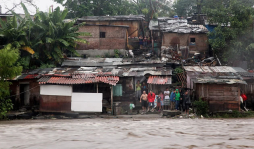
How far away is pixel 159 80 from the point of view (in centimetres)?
1795

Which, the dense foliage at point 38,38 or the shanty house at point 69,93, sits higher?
the dense foliage at point 38,38

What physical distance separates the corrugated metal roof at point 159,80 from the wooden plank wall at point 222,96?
228 centimetres

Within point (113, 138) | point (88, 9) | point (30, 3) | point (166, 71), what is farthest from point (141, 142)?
point (88, 9)

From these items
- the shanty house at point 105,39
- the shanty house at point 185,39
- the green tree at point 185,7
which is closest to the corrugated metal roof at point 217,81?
the shanty house at point 185,39

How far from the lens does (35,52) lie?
2052 centimetres

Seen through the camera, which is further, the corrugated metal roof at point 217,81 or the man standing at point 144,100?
the man standing at point 144,100

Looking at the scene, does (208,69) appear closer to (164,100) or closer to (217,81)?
(217,81)

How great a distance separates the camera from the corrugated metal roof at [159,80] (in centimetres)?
1770

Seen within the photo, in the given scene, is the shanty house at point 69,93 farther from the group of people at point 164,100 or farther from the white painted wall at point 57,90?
the group of people at point 164,100

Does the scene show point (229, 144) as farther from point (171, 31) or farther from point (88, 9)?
point (88, 9)

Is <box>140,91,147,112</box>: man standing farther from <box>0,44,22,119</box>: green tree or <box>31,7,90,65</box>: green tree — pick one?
<box>0,44,22,119</box>: green tree

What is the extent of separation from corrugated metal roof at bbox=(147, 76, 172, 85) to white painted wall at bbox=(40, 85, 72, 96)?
16.2ft

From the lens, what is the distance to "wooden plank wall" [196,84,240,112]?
17.0 m

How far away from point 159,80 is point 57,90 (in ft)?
20.6
